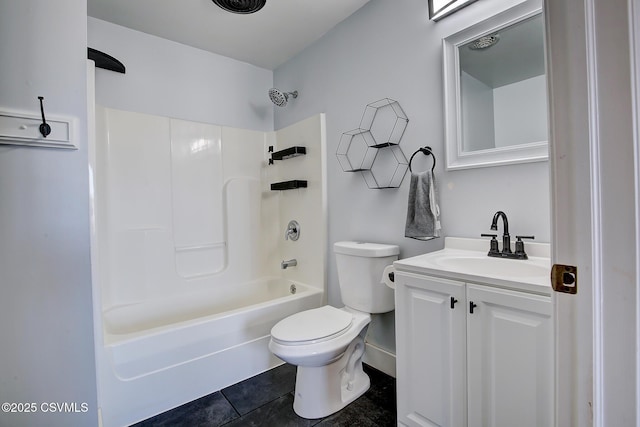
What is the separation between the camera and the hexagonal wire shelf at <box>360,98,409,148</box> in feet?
5.84

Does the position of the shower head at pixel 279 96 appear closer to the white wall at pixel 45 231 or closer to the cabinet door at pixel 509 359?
the white wall at pixel 45 231

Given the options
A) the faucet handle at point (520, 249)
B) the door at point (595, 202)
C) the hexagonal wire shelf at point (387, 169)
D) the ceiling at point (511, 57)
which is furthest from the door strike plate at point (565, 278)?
the hexagonal wire shelf at point (387, 169)

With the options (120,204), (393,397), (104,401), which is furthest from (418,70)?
(104,401)

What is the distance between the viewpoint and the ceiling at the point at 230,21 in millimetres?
1927

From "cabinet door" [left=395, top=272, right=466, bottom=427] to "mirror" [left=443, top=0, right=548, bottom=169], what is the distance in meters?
0.68

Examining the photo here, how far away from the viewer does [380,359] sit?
1.91 meters

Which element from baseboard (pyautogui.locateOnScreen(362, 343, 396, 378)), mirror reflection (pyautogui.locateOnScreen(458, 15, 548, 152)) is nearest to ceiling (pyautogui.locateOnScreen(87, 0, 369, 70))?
mirror reflection (pyautogui.locateOnScreen(458, 15, 548, 152))

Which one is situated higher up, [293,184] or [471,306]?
[293,184]

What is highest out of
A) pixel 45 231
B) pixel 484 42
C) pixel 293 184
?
pixel 484 42

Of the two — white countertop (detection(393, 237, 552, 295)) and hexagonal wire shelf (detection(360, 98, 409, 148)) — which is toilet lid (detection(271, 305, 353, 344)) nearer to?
white countertop (detection(393, 237, 552, 295))

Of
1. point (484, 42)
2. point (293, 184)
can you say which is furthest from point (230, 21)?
point (484, 42)

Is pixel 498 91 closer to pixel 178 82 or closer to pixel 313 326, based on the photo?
pixel 313 326

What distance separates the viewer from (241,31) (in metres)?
2.22

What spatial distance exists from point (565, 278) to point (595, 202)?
0.14 metres
